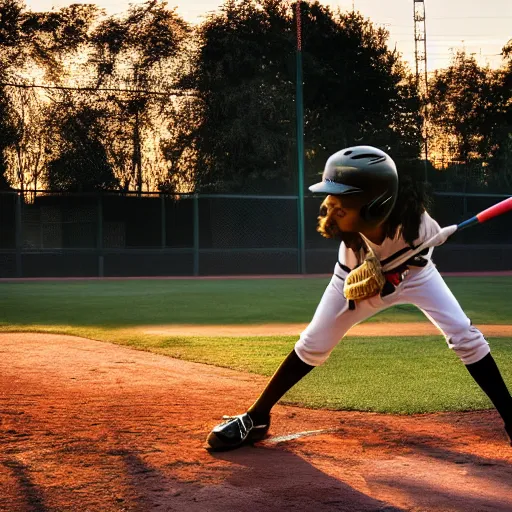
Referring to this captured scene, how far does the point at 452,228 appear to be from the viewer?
12.3 feet

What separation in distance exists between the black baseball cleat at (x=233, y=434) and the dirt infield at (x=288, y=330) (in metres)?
5.59

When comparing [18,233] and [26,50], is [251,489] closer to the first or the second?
[18,233]

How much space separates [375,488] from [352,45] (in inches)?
1382

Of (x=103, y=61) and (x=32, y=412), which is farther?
(x=103, y=61)

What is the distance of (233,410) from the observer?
17.7 feet

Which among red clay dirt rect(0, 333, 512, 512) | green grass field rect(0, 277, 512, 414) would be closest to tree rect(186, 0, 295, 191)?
green grass field rect(0, 277, 512, 414)

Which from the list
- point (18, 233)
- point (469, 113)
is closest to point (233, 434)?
point (18, 233)

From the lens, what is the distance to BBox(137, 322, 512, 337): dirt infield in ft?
33.3

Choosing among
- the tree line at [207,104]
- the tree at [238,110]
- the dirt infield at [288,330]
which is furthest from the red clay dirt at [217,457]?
the tree at [238,110]

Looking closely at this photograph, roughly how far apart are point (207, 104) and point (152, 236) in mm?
7993

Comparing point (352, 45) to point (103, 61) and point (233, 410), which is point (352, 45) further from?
point (233, 410)

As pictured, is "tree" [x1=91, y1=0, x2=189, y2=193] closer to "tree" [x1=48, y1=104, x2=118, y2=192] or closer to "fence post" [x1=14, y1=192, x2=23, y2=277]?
"tree" [x1=48, y1=104, x2=118, y2=192]

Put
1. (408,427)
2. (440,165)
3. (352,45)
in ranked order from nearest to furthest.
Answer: (408,427) < (440,165) < (352,45)

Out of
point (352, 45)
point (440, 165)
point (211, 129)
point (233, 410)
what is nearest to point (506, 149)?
point (440, 165)
